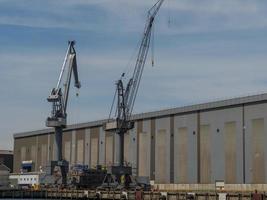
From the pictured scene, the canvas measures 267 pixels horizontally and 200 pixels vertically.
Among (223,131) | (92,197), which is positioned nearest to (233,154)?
(223,131)

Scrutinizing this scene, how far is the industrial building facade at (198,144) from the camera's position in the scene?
120 metres

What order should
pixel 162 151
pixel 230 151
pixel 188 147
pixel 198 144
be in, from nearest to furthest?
pixel 230 151, pixel 198 144, pixel 188 147, pixel 162 151

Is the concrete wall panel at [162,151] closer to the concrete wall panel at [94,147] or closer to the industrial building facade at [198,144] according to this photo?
the industrial building facade at [198,144]

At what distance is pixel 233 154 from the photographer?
124500 millimetres

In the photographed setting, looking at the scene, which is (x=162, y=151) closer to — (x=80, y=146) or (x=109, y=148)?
(x=109, y=148)

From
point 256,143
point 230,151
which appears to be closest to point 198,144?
point 230,151

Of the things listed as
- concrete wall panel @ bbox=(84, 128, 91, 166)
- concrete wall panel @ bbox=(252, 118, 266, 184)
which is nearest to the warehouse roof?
concrete wall panel @ bbox=(252, 118, 266, 184)

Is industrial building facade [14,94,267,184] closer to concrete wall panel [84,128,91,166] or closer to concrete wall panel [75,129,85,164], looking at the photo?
concrete wall panel [84,128,91,166]

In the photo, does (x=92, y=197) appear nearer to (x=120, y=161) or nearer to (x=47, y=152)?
(x=120, y=161)

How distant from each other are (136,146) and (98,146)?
17.9 m

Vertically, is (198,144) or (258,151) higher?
(198,144)

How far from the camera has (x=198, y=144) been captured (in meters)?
134

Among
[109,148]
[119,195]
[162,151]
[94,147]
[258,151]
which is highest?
[94,147]

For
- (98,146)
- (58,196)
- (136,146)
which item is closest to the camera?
(58,196)
